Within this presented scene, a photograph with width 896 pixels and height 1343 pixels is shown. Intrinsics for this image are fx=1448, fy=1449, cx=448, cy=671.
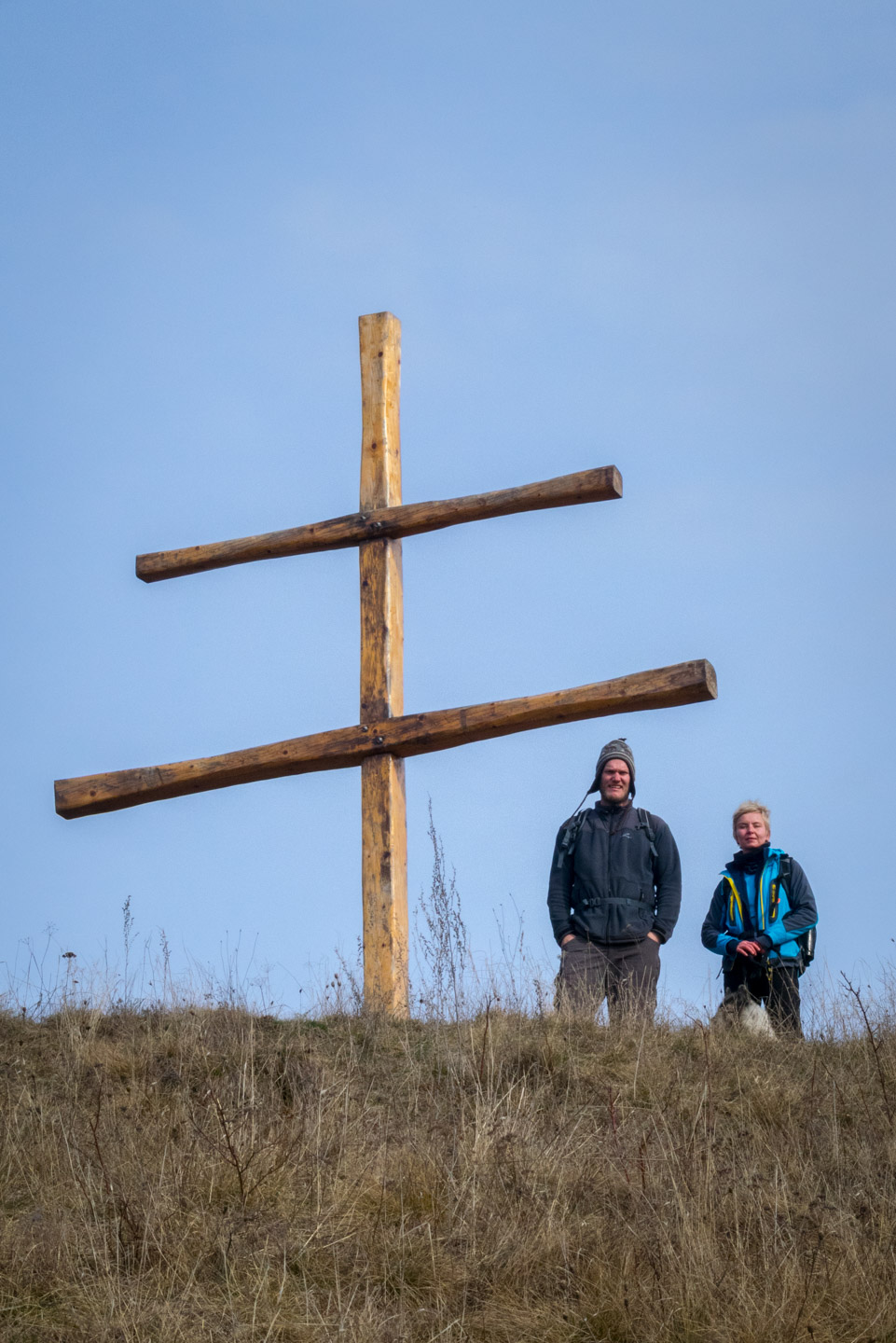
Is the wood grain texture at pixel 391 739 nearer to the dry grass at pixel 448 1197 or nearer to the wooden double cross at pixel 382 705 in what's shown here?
the wooden double cross at pixel 382 705

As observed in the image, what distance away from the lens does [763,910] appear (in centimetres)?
754

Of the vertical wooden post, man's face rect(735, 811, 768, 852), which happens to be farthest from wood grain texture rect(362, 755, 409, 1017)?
man's face rect(735, 811, 768, 852)

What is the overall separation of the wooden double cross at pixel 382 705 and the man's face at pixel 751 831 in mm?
831

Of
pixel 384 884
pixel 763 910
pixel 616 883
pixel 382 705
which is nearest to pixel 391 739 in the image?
pixel 382 705

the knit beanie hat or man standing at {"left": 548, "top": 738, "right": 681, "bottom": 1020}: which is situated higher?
the knit beanie hat

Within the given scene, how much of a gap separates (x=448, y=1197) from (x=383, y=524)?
14.7ft

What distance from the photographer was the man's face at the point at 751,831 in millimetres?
7680

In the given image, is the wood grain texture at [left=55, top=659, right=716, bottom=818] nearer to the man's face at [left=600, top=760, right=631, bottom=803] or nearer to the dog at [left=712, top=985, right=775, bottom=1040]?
the man's face at [left=600, top=760, right=631, bottom=803]

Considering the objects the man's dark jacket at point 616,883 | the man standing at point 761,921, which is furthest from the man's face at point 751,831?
the man's dark jacket at point 616,883

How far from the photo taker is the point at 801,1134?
567 centimetres

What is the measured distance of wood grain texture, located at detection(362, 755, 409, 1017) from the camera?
768 centimetres

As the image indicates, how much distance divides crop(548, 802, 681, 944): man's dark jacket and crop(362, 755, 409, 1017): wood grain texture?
83cm

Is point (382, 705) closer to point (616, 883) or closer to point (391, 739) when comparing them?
point (391, 739)

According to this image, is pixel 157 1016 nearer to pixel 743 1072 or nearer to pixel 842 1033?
pixel 743 1072
